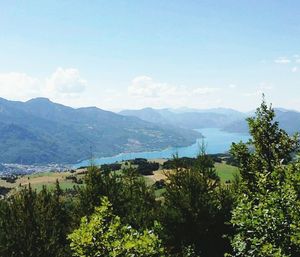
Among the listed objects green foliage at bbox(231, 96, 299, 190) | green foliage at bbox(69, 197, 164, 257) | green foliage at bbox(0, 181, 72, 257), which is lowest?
green foliage at bbox(0, 181, 72, 257)

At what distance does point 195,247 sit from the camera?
35656mm

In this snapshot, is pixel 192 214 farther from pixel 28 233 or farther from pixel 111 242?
pixel 111 242

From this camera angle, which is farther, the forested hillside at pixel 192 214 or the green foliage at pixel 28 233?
the green foliage at pixel 28 233

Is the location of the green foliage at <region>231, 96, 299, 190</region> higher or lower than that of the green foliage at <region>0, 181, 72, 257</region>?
higher

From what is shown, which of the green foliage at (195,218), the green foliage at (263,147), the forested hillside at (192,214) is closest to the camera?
the forested hillside at (192,214)

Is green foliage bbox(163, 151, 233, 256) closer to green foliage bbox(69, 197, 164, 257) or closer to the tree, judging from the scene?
the tree

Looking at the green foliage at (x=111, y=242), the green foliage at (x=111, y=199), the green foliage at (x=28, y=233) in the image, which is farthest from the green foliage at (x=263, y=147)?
the green foliage at (x=28, y=233)

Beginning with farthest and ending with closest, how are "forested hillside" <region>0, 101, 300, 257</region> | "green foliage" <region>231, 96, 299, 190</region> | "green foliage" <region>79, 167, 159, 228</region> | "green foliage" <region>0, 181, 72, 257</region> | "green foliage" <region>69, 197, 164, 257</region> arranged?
"green foliage" <region>79, 167, 159, 228</region>, "green foliage" <region>0, 181, 72, 257</region>, "green foliage" <region>231, 96, 299, 190</region>, "forested hillside" <region>0, 101, 300, 257</region>, "green foliage" <region>69, 197, 164, 257</region>

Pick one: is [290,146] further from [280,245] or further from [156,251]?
[156,251]

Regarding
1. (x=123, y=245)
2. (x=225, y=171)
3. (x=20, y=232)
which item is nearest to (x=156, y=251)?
(x=123, y=245)

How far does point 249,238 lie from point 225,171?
17189 cm

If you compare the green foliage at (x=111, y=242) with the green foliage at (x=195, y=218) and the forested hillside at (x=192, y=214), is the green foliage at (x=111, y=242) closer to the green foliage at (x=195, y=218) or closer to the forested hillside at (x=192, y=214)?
the forested hillside at (x=192, y=214)

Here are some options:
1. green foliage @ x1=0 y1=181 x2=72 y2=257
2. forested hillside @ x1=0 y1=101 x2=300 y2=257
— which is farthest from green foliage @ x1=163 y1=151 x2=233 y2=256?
green foliage @ x1=0 y1=181 x2=72 y2=257

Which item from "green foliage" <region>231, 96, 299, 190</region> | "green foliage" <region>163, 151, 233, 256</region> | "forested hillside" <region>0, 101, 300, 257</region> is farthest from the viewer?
"green foliage" <region>163, 151, 233, 256</region>
